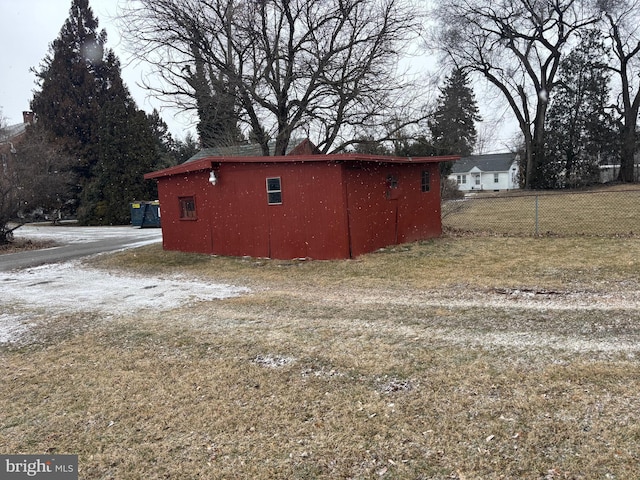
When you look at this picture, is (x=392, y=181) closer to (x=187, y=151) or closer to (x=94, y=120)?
(x=94, y=120)

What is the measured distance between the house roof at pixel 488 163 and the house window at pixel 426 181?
127 ft

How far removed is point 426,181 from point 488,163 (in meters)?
42.4

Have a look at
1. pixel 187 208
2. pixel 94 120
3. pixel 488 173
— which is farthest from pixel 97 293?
pixel 488 173

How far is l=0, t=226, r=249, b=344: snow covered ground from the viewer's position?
657cm

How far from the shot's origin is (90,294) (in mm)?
7852

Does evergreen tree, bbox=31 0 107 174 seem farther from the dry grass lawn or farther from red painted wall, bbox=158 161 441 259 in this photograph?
the dry grass lawn

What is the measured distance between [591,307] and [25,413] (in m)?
5.96

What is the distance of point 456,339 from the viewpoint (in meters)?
A: 4.45

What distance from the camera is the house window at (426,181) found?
12391mm

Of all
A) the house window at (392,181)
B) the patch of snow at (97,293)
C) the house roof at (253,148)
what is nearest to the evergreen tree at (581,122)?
the house roof at (253,148)

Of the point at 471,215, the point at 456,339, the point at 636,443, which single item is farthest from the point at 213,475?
the point at 471,215

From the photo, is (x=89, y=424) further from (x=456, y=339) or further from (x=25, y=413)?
(x=456, y=339)
